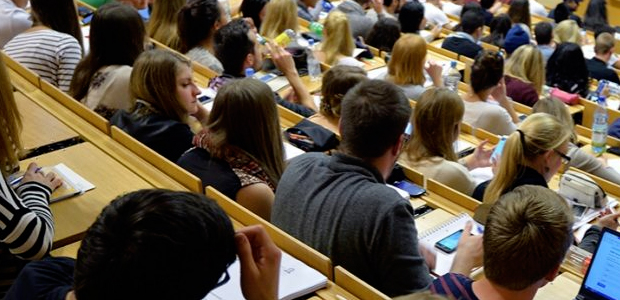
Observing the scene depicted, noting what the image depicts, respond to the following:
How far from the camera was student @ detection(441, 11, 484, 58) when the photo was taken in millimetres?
6658

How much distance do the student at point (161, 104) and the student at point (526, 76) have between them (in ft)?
10.0

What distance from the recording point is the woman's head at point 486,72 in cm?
470

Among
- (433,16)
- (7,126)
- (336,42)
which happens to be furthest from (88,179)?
(433,16)

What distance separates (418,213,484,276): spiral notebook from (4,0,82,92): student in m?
2.16

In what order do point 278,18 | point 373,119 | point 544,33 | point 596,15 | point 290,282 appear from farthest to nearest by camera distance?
1. point 596,15
2. point 544,33
3. point 278,18
4. point 373,119
5. point 290,282

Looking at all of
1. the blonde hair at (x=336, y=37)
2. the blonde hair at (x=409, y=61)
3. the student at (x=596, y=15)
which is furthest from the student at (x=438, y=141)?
the student at (x=596, y=15)

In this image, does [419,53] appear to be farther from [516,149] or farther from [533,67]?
[516,149]

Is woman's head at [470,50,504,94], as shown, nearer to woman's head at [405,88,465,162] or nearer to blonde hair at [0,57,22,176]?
woman's head at [405,88,465,162]

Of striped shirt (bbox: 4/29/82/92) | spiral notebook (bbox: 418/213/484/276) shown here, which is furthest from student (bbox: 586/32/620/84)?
striped shirt (bbox: 4/29/82/92)

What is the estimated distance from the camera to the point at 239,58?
448 centimetres

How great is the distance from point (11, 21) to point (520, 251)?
3.58 metres

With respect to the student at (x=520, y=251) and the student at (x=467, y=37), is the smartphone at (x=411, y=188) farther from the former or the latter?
the student at (x=467, y=37)

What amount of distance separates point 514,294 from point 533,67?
12.8ft

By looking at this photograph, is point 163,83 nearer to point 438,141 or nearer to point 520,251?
point 438,141
